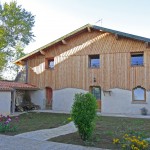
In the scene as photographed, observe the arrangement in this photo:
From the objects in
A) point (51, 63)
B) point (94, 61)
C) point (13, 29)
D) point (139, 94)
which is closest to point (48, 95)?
point (51, 63)

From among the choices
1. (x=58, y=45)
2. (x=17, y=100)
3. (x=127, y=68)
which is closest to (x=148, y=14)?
(x=127, y=68)

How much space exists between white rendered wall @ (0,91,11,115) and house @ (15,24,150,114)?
5086 millimetres

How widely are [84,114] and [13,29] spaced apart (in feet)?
95.4

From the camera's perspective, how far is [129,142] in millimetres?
7434

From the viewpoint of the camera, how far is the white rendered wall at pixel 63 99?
21.4m

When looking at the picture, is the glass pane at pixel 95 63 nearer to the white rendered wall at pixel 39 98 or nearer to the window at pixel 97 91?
the window at pixel 97 91

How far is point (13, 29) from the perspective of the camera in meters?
34.9

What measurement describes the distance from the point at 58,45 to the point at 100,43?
4.18 meters

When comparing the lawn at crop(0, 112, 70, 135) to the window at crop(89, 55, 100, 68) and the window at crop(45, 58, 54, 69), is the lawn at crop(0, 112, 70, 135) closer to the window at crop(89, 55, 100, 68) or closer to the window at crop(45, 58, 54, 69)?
the window at crop(89, 55, 100, 68)

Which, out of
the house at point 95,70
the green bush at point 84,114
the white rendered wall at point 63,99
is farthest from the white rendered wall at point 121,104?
the green bush at point 84,114

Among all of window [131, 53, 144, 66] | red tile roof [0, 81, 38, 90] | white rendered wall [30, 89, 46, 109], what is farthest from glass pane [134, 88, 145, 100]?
red tile roof [0, 81, 38, 90]

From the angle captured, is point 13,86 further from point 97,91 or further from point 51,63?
point 97,91

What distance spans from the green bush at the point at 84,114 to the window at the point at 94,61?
1226 cm

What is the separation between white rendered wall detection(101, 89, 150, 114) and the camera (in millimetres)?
18703
